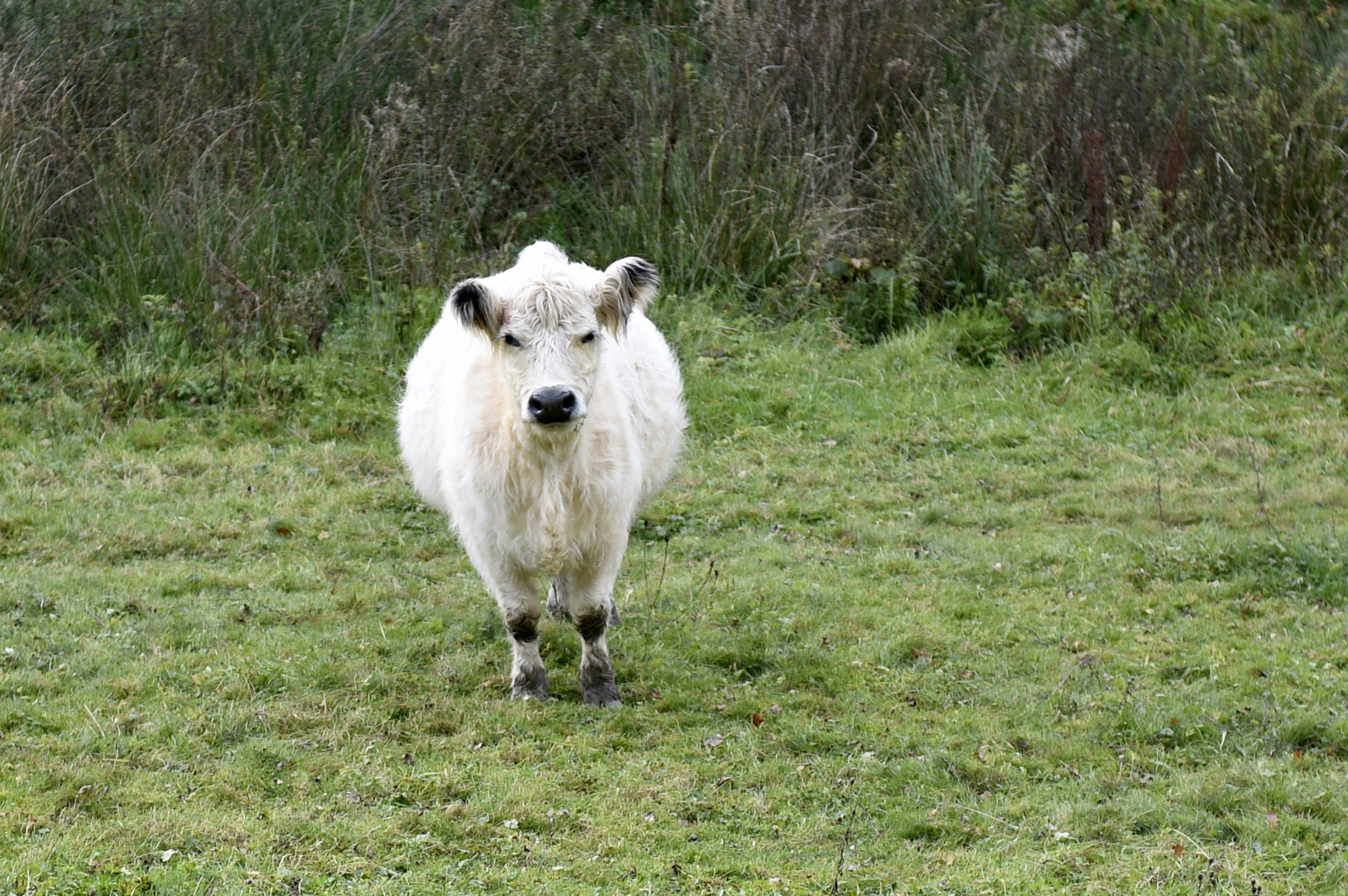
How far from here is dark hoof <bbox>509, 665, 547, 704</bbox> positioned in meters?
6.04

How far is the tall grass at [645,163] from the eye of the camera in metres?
10.8

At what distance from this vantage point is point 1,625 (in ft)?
21.3

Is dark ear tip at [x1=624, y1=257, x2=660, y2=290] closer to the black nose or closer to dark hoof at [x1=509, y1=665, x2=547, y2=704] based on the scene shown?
the black nose

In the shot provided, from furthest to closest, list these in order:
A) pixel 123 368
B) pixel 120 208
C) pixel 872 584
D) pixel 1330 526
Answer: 1. pixel 120 208
2. pixel 123 368
3. pixel 1330 526
4. pixel 872 584

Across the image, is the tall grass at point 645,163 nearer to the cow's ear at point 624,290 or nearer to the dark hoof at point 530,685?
the dark hoof at point 530,685

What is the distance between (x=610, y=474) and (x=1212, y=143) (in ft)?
26.4

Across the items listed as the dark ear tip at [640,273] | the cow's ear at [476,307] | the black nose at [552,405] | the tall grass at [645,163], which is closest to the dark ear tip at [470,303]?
the cow's ear at [476,307]

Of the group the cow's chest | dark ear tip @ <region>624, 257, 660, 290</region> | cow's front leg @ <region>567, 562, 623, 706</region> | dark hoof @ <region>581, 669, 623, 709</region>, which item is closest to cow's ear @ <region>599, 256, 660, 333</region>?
dark ear tip @ <region>624, 257, 660, 290</region>

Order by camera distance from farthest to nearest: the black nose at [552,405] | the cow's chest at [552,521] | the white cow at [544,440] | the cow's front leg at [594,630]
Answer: the cow's front leg at [594,630] → the cow's chest at [552,521] → the white cow at [544,440] → the black nose at [552,405]

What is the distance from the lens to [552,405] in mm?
5281

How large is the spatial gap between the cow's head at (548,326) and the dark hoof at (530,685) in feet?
3.74

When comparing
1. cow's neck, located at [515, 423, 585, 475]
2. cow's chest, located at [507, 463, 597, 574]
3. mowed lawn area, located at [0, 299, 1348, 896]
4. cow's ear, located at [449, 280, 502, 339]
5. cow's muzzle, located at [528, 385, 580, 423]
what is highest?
cow's ear, located at [449, 280, 502, 339]

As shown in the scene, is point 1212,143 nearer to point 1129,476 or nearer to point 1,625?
point 1129,476

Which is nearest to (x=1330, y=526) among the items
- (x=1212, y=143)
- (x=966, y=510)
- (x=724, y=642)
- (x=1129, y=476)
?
(x=1129, y=476)
